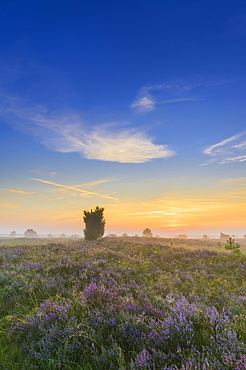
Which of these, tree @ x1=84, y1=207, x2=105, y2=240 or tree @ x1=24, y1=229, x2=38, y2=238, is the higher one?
tree @ x1=84, y1=207, x2=105, y2=240

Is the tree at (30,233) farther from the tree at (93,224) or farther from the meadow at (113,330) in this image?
the meadow at (113,330)

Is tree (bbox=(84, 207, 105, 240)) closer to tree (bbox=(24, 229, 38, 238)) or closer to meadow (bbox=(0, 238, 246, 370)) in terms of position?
meadow (bbox=(0, 238, 246, 370))

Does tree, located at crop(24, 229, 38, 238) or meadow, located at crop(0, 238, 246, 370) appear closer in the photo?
meadow, located at crop(0, 238, 246, 370)

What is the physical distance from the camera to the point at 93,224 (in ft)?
95.3

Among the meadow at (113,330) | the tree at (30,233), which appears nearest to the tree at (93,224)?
the meadow at (113,330)

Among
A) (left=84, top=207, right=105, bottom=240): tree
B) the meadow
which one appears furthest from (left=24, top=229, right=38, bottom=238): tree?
the meadow

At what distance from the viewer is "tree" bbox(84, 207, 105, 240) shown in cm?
2889

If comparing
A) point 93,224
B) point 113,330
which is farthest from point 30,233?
point 113,330

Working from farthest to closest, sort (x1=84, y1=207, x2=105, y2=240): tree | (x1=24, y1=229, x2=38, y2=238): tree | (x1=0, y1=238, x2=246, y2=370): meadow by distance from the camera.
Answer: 1. (x1=24, y1=229, x2=38, y2=238): tree
2. (x1=84, y1=207, x2=105, y2=240): tree
3. (x1=0, y1=238, x2=246, y2=370): meadow

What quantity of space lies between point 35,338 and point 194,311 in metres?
2.93

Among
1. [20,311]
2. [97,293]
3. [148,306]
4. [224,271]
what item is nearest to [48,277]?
[20,311]

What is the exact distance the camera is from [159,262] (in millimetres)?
12062

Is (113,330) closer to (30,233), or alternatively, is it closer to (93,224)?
(93,224)

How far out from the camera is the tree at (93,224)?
28891 millimetres
